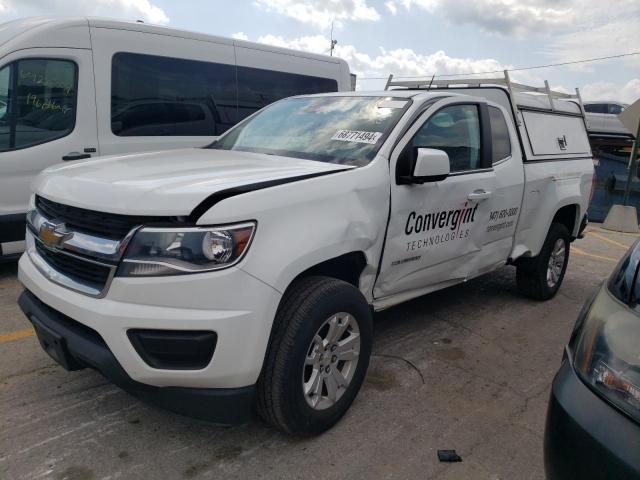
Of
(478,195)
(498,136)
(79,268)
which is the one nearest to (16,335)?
(79,268)

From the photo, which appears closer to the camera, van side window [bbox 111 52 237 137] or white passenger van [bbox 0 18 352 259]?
white passenger van [bbox 0 18 352 259]

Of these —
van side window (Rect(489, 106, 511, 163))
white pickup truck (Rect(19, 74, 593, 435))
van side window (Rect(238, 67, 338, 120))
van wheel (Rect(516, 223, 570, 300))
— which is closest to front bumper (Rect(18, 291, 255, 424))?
white pickup truck (Rect(19, 74, 593, 435))

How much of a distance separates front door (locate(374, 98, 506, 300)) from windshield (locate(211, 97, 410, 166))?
0.63ft

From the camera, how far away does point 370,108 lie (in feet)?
11.5

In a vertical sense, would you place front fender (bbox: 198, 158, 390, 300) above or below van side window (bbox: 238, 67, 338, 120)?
below

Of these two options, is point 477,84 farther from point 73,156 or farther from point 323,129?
point 73,156

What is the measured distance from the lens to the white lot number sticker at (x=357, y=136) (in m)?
3.19

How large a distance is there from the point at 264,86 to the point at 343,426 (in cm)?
521

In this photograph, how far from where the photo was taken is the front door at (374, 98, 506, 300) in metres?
3.14

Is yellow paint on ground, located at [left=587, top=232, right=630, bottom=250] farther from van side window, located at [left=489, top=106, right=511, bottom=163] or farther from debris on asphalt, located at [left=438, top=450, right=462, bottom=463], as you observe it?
debris on asphalt, located at [left=438, top=450, right=462, bottom=463]

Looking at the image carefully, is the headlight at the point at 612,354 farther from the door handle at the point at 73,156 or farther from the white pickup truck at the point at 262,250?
the door handle at the point at 73,156

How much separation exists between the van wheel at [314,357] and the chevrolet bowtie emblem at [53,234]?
1033 mm

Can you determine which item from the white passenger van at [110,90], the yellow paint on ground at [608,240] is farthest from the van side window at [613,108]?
the white passenger van at [110,90]

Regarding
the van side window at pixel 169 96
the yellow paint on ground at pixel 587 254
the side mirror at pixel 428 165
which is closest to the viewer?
the side mirror at pixel 428 165
